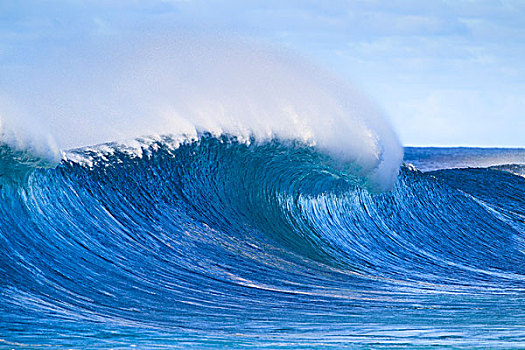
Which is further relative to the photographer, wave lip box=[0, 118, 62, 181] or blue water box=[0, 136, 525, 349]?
wave lip box=[0, 118, 62, 181]

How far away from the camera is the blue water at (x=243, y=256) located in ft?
14.1

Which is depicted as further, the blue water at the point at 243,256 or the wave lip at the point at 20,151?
the wave lip at the point at 20,151

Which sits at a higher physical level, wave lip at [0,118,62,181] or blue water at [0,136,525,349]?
wave lip at [0,118,62,181]

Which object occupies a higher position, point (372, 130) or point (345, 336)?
point (372, 130)

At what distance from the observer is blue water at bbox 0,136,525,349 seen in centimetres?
430

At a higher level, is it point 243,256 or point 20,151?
point 20,151

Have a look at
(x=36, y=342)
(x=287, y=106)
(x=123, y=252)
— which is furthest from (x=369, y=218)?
(x=36, y=342)

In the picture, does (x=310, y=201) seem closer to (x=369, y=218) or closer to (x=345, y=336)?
(x=369, y=218)

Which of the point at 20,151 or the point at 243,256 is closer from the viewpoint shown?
the point at 20,151

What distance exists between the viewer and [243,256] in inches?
261

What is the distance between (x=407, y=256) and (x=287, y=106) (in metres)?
2.25

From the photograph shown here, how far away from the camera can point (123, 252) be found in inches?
239

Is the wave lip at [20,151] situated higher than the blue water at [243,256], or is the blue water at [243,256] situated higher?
the wave lip at [20,151]

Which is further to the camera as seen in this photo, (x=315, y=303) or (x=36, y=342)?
(x=315, y=303)
